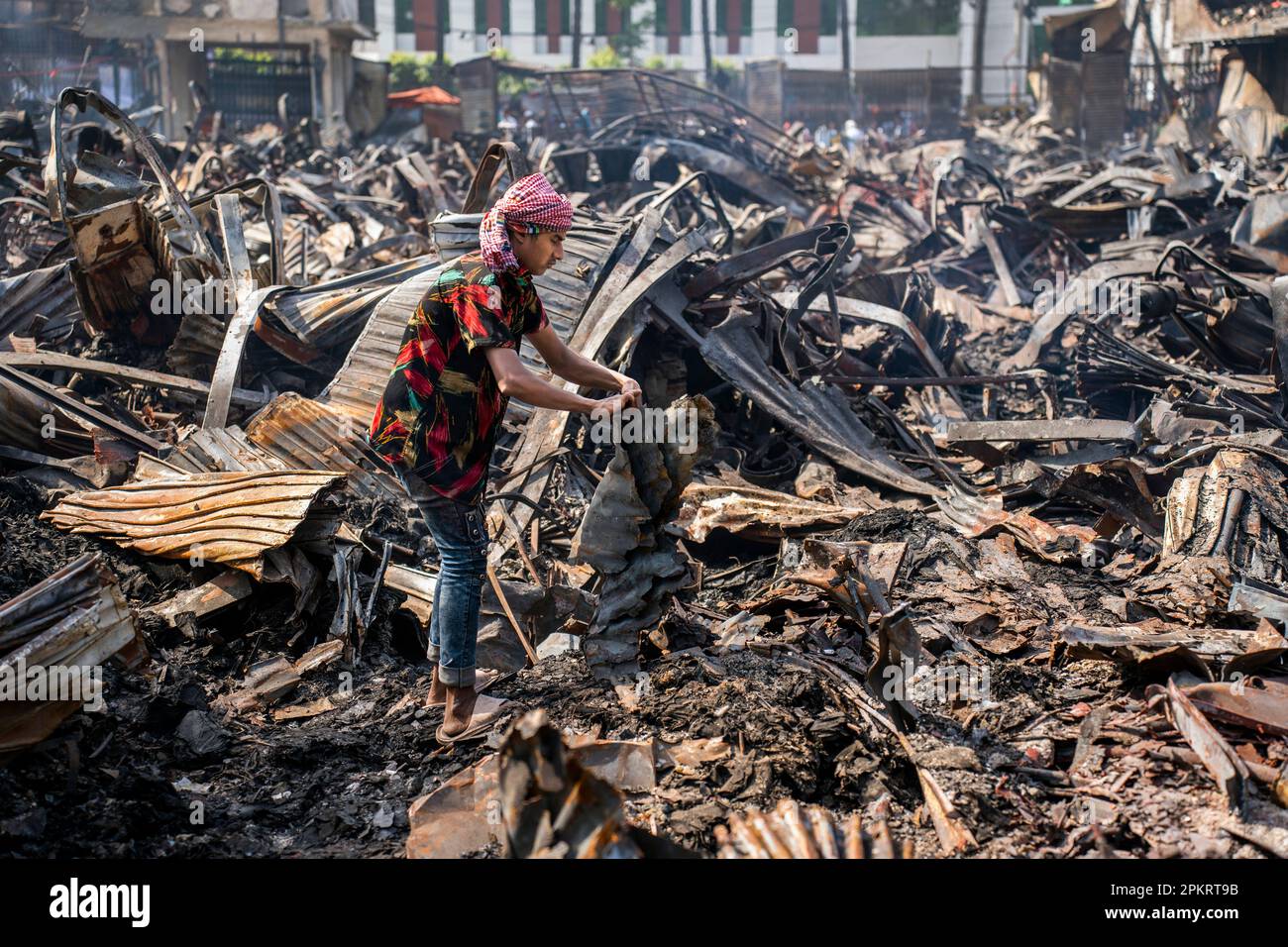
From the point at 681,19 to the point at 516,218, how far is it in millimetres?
52495

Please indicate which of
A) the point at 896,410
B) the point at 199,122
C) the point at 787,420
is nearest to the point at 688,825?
the point at 787,420

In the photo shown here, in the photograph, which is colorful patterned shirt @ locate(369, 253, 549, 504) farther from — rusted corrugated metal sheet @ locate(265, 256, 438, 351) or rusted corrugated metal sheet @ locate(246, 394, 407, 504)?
rusted corrugated metal sheet @ locate(265, 256, 438, 351)

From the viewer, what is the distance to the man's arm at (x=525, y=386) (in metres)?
3.10

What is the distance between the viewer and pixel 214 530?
428 centimetres

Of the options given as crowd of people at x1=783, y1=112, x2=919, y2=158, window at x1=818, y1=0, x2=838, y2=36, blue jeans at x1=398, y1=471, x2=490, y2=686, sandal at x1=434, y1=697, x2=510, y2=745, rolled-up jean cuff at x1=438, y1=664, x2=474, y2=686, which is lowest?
sandal at x1=434, y1=697, x2=510, y2=745

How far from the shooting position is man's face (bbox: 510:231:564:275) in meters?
3.23

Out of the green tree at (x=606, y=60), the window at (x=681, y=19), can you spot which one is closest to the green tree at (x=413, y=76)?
the green tree at (x=606, y=60)

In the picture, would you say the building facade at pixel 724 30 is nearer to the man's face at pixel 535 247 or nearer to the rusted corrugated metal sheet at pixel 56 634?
the man's face at pixel 535 247

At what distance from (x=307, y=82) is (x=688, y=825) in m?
29.0

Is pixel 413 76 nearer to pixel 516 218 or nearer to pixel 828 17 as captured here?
pixel 828 17

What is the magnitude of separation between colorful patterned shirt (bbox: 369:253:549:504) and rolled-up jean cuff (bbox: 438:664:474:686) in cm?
59

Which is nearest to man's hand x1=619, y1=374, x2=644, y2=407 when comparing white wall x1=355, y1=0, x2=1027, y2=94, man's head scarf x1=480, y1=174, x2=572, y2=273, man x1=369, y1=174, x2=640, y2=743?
man x1=369, y1=174, x2=640, y2=743

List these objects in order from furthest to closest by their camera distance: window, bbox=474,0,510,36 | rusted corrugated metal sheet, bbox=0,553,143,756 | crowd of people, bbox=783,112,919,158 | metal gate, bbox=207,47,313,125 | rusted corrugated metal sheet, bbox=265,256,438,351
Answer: window, bbox=474,0,510,36 → metal gate, bbox=207,47,313,125 → crowd of people, bbox=783,112,919,158 → rusted corrugated metal sheet, bbox=265,256,438,351 → rusted corrugated metal sheet, bbox=0,553,143,756
